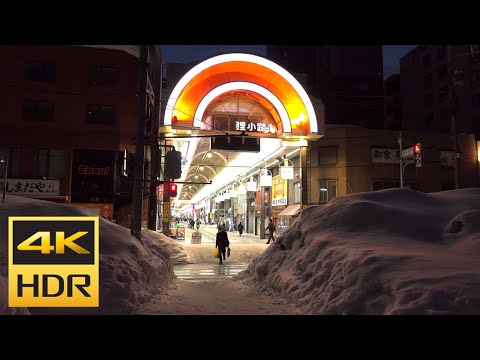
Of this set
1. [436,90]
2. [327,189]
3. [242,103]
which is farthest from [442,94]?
[242,103]

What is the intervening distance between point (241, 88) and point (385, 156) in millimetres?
13362

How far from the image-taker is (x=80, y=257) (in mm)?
7113

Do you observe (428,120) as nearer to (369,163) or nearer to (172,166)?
(369,163)

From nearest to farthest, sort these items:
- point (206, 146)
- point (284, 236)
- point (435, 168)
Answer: point (284, 236) < point (206, 146) < point (435, 168)

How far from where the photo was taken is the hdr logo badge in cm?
658

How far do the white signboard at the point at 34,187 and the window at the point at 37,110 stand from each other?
4.42 m

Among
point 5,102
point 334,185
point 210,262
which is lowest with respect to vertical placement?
point 210,262

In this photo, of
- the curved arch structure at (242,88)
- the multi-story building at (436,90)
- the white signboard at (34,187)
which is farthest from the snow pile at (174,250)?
the multi-story building at (436,90)

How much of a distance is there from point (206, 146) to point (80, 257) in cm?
2240

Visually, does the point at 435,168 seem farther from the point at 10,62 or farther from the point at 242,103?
the point at 10,62

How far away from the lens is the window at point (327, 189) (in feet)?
99.3

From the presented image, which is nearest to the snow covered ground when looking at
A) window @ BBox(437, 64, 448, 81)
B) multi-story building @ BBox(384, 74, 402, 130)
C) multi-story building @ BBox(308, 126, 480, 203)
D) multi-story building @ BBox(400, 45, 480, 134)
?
multi-story building @ BBox(308, 126, 480, 203)

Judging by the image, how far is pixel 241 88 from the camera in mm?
24375

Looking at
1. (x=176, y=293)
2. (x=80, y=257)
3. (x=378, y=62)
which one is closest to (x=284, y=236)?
(x=176, y=293)
